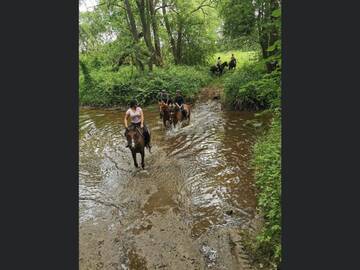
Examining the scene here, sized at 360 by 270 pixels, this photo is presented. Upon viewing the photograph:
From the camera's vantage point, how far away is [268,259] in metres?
6.23

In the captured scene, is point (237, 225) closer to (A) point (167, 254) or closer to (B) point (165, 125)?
(A) point (167, 254)

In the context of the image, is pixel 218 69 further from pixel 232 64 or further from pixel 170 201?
pixel 170 201

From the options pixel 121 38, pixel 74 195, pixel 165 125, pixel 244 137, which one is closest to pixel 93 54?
pixel 121 38

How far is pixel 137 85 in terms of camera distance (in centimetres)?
2581

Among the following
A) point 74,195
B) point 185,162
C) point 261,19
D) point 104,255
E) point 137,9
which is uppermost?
point 137,9

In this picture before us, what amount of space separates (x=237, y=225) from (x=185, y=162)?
4.66 meters

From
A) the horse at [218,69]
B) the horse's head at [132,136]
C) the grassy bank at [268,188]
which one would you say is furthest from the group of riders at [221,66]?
the horse's head at [132,136]

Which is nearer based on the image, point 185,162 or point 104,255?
point 104,255

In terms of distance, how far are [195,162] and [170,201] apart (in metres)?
3.00

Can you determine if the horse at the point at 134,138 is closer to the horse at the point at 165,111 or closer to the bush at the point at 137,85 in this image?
the horse at the point at 165,111

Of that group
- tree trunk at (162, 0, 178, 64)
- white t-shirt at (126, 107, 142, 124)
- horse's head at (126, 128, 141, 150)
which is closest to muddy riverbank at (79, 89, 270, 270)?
horse's head at (126, 128, 141, 150)

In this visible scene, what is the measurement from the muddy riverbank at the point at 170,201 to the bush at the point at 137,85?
8.90m

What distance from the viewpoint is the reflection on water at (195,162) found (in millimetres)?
8789

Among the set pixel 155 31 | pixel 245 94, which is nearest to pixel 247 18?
pixel 245 94
